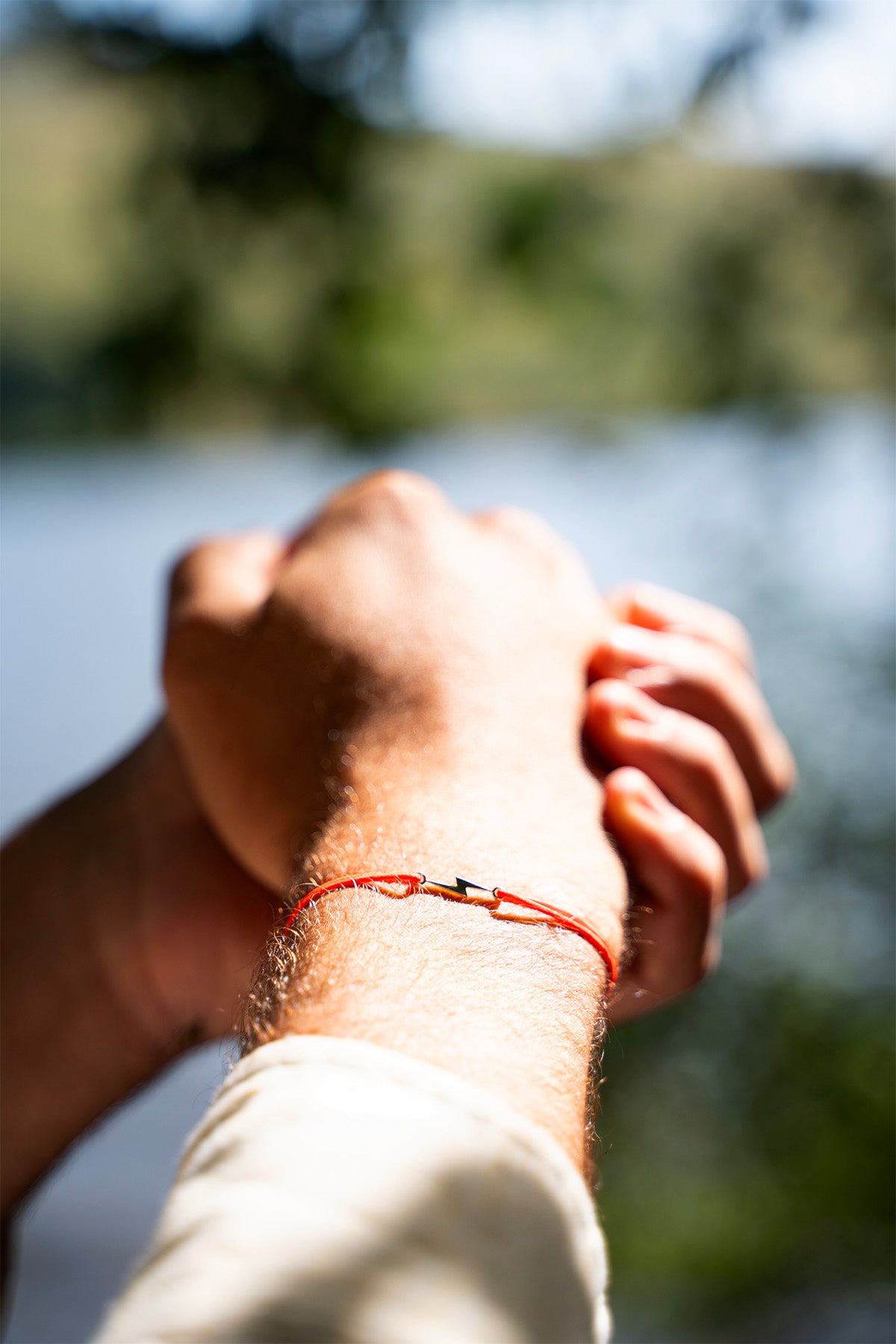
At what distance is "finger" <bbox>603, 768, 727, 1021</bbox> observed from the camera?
0.50 metres

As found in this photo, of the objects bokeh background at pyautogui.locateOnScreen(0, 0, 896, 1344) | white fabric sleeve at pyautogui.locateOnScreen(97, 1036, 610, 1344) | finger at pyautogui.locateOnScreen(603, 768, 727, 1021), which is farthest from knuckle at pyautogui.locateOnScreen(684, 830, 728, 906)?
bokeh background at pyautogui.locateOnScreen(0, 0, 896, 1344)

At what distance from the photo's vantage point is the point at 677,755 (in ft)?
1.81

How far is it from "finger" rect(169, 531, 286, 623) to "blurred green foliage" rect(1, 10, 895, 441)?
0.75m

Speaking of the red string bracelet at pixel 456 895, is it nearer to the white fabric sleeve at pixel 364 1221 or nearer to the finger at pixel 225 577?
the white fabric sleeve at pixel 364 1221

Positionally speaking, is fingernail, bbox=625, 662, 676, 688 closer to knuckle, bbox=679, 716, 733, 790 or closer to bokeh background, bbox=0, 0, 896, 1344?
knuckle, bbox=679, 716, 733, 790

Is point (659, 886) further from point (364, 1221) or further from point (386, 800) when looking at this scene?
point (364, 1221)

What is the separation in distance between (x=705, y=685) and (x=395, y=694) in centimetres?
19

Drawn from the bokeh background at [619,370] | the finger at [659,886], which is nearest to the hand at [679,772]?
the finger at [659,886]

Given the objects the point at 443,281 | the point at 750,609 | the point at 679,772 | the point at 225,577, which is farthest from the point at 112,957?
the point at 750,609

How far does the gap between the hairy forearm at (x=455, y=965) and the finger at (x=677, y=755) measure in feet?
0.29

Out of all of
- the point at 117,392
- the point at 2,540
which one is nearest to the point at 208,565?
the point at 117,392

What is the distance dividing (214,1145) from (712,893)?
30cm

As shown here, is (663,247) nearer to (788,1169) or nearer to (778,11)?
(778,11)

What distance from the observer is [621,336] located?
1.47 metres
